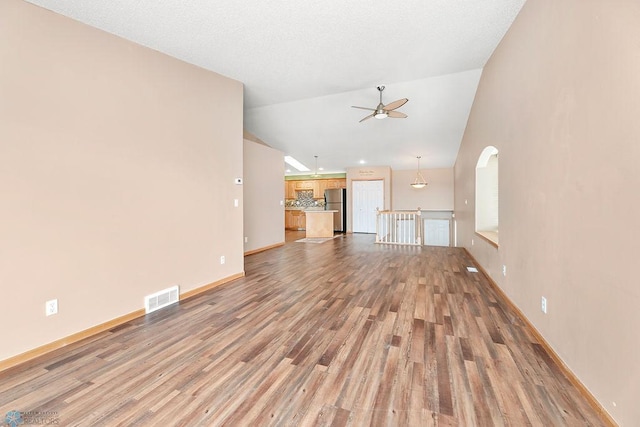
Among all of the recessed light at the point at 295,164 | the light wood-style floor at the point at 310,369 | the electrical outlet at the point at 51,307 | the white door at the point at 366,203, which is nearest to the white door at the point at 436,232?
the white door at the point at 366,203

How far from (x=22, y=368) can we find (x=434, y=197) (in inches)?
398

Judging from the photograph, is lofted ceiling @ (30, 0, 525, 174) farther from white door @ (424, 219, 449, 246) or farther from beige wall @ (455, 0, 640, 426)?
white door @ (424, 219, 449, 246)

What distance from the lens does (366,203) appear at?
9.60m

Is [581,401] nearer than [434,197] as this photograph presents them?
Yes

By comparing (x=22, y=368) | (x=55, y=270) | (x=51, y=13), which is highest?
(x=51, y=13)

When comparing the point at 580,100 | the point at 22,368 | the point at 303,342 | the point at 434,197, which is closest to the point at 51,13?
the point at 22,368

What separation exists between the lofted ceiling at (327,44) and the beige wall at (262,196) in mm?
1013

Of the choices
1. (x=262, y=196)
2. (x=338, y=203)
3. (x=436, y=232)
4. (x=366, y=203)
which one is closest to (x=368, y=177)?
(x=366, y=203)

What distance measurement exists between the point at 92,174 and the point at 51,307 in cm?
117

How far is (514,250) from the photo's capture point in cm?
276

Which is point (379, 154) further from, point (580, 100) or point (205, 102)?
point (580, 100)

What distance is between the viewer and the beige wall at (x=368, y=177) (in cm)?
934

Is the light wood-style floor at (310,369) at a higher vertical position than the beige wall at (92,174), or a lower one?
lower

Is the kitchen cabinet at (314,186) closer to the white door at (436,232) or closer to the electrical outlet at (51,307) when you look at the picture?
the white door at (436,232)
